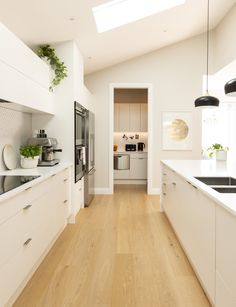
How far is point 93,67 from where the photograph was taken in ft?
18.5

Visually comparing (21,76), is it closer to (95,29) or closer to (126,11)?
(95,29)

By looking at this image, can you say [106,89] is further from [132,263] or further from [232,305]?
[232,305]

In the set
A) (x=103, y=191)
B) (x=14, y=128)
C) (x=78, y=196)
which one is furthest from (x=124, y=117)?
(x=14, y=128)

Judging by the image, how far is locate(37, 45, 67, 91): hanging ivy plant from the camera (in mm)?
3863

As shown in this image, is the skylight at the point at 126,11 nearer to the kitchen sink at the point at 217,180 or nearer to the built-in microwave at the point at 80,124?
the built-in microwave at the point at 80,124

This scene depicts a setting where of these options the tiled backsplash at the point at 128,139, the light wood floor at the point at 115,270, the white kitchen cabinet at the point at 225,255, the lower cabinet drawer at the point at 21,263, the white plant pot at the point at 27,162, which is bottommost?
the light wood floor at the point at 115,270

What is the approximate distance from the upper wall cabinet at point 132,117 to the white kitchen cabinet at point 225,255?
585 cm

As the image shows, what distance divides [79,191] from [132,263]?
195 centimetres

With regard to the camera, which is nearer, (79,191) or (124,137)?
(79,191)

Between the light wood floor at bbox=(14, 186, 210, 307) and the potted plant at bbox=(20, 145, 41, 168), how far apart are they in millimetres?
944

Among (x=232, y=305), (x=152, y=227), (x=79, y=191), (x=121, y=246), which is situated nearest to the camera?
(x=232, y=305)

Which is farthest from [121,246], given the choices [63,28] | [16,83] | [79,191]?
[63,28]

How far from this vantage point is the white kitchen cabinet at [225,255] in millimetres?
1497

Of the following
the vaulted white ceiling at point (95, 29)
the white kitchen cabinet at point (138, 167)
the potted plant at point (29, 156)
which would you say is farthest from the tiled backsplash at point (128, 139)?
the potted plant at point (29, 156)
